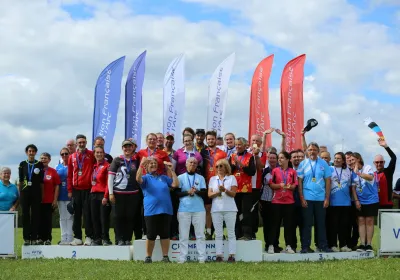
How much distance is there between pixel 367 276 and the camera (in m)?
8.64

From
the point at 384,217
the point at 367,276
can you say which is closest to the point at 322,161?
the point at 384,217

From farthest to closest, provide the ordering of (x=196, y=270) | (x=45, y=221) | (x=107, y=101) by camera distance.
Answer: (x=107, y=101) → (x=45, y=221) → (x=196, y=270)

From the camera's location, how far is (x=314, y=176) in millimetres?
10789

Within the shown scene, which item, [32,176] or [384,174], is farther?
[384,174]

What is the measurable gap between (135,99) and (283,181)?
9.17 m

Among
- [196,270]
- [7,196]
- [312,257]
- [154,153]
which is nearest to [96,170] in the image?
[154,153]

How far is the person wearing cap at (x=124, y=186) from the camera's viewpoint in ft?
33.8

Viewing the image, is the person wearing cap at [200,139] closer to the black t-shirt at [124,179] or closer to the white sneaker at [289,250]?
the black t-shirt at [124,179]

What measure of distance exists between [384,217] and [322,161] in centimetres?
165

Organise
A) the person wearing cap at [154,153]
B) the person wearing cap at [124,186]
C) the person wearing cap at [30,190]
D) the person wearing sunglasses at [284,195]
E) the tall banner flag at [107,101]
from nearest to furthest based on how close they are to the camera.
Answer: the person wearing cap at [154,153] → the person wearing cap at [124,186] → the person wearing sunglasses at [284,195] → the person wearing cap at [30,190] → the tall banner flag at [107,101]

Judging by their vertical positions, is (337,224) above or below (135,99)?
below

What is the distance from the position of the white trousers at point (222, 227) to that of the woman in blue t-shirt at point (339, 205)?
7.11ft

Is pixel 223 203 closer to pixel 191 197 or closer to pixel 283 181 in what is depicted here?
pixel 191 197

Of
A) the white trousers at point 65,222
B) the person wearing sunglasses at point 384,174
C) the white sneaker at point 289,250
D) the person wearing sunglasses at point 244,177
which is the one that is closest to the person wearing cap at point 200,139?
the person wearing sunglasses at point 244,177
